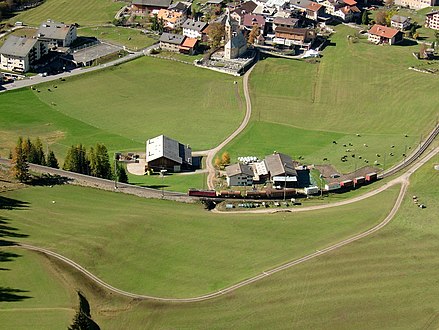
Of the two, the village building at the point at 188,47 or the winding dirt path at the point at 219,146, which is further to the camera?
the village building at the point at 188,47

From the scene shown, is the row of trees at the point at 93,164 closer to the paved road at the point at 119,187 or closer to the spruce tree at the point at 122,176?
the spruce tree at the point at 122,176

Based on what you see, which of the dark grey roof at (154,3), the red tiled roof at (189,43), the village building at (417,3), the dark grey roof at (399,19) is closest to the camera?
the red tiled roof at (189,43)

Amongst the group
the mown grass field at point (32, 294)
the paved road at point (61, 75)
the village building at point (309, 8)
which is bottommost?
the mown grass field at point (32, 294)

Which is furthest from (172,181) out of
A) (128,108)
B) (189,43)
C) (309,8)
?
(309,8)

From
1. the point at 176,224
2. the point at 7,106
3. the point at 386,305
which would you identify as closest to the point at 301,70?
the point at 7,106

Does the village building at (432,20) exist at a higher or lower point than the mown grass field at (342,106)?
higher

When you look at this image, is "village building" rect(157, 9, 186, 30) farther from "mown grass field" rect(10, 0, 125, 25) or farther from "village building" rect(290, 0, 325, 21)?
"village building" rect(290, 0, 325, 21)

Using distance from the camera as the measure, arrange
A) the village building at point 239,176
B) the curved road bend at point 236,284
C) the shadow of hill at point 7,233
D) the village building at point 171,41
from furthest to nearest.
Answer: the village building at point 171,41 < the village building at point 239,176 < the shadow of hill at point 7,233 < the curved road bend at point 236,284

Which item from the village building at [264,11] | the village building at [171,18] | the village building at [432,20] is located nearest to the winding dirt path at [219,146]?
the village building at [171,18]

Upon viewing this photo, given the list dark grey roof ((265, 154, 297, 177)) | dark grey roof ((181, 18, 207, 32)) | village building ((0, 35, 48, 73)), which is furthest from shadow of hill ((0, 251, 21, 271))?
dark grey roof ((181, 18, 207, 32))
